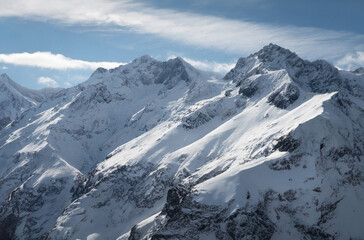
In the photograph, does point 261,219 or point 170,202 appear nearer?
point 261,219

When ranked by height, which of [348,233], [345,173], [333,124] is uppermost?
[333,124]

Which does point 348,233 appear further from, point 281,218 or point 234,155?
point 234,155

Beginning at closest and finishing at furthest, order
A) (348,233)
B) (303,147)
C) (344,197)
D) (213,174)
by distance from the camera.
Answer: (348,233)
(344,197)
(303,147)
(213,174)

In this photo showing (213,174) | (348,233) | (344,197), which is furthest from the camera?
(213,174)

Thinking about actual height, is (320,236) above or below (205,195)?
below

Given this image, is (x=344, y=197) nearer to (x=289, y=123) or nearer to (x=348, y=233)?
(x=348, y=233)

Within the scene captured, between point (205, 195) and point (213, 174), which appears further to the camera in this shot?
point (213, 174)

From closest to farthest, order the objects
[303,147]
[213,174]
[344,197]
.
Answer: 1. [344,197]
2. [303,147]
3. [213,174]

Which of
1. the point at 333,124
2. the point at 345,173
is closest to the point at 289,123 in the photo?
the point at 333,124

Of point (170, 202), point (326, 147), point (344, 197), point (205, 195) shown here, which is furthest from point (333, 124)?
point (170, 202)
